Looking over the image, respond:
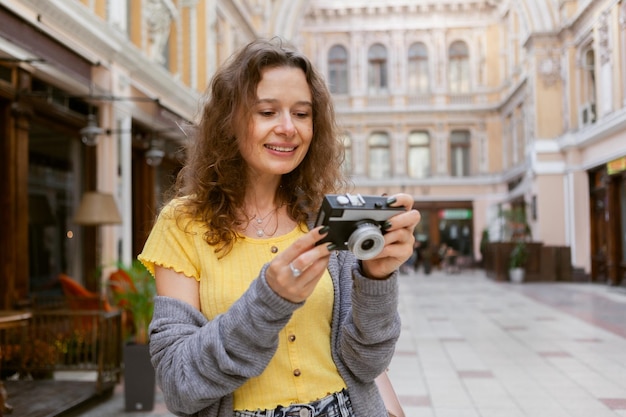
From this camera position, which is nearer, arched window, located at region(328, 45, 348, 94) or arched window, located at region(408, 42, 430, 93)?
arched window, located at region(408, 42, 430, 93)

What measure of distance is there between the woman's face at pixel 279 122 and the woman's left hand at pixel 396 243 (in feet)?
0.98

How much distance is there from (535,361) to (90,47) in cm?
655

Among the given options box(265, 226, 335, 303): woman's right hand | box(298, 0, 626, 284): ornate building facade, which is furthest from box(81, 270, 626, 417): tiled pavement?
box(298, 0, 626, 284): ornate building facade

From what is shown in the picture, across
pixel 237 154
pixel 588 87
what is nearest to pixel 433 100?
pixel 588 87

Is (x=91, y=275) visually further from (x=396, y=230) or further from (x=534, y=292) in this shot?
(x=534, y=292)

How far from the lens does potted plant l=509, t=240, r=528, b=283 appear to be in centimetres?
1944

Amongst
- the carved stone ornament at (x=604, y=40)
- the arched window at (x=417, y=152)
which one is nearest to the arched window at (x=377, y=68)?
the arched window at (x=417, y=152)

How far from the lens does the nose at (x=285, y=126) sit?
A: 1389mm

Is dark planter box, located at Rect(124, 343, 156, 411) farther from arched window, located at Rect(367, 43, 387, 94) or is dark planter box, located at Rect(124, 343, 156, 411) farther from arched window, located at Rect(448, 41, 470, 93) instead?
arched window, located at Rect(448, 41, 470, 93)

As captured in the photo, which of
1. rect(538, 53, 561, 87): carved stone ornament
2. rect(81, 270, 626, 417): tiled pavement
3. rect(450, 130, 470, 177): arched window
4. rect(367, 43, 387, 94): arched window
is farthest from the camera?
rect(367, 43, 387, 94): arched window

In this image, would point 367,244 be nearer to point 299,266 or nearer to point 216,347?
point 299,266

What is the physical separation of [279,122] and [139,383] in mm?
4178

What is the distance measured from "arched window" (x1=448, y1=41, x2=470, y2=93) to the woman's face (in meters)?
29.7

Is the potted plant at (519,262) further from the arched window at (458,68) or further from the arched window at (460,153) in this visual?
the arched window at (458,68)
